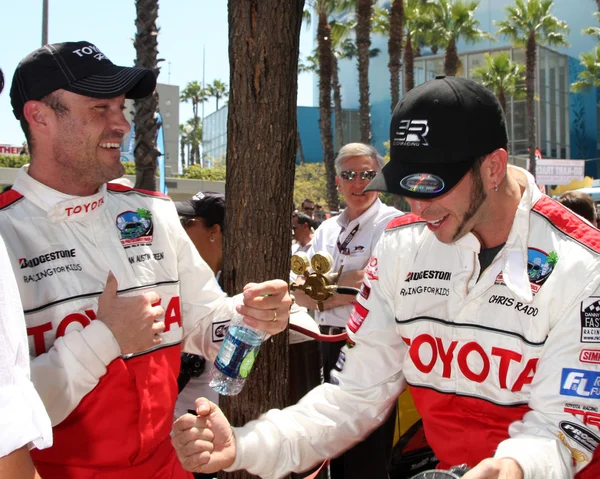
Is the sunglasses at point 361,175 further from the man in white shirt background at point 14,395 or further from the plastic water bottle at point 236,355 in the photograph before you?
the man in white shirt background at point 14,395

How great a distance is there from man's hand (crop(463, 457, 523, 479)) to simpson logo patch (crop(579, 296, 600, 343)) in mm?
479

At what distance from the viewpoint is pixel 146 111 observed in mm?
9680

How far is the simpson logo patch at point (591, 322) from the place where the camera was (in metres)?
2.12

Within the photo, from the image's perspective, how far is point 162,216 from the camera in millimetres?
2885

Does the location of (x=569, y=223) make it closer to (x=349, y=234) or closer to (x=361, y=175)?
(x=349, y=234)

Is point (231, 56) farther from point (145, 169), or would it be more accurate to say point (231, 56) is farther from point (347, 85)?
point (347, 85)

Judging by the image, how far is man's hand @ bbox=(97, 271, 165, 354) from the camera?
7.82 feet

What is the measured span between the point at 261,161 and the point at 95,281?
109 cm

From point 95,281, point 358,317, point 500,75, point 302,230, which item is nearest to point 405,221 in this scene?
point 358,317

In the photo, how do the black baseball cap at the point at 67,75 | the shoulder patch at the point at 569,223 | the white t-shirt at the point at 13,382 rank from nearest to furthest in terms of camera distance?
the white t-shirt at the point at 13,382
the shoulder patch at the point at 569,223
the black baseball cap at the point at 67,75

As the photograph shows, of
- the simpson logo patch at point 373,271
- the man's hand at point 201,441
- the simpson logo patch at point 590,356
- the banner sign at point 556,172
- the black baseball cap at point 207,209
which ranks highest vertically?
the banner sign at point 556,172

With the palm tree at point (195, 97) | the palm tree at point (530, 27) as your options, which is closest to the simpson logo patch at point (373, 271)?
the palm tree at point (530, 27)

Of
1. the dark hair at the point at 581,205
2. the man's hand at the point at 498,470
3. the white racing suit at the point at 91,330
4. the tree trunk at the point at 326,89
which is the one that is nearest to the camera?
the man's hand at the point at 498,470

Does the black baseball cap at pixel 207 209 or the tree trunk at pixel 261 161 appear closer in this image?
the tree trunk at pixel 261 161
